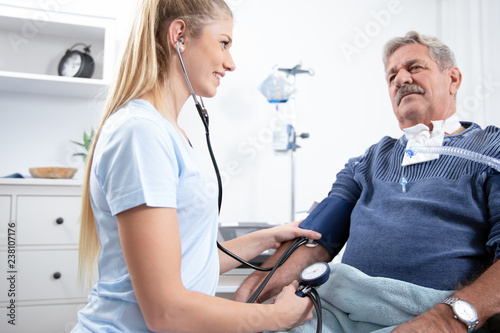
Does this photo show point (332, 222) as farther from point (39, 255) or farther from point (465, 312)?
point (39, 255)

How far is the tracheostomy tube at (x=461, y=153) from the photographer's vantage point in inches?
43.1

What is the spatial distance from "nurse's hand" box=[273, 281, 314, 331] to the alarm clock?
6.29 feet

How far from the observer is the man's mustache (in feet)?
4.79

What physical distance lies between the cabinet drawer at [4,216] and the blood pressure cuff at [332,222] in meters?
1.46

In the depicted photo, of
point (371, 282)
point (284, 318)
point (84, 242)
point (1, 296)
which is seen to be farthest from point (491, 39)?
point (1, 296)

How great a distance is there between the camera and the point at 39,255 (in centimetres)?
204

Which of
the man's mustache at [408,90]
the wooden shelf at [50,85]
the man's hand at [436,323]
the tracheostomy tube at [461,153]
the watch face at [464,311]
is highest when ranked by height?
the wooden shelf at [50,85]

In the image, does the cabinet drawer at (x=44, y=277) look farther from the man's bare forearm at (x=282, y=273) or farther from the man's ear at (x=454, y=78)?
the man's ear at (x=454, y=78)

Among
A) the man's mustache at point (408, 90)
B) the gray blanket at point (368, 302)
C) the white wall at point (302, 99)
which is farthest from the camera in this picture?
the white wall at point (302, 99)

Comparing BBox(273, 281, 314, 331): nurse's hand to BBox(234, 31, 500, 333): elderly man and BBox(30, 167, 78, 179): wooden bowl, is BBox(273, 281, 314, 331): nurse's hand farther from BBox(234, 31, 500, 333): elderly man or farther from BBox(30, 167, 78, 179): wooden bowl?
BBox(30, 167, 78, 179): wooden bowl

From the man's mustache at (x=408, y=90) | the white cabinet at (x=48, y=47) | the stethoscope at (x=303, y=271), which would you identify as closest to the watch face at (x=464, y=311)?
the stethoscope at (x=303, y=271)

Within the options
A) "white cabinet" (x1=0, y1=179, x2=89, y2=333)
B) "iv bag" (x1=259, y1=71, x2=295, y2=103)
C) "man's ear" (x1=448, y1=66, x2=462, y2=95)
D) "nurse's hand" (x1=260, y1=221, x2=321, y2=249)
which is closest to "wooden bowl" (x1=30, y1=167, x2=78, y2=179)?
"white cabinet" (x1=0, y1=179, x2=89, y2=333)

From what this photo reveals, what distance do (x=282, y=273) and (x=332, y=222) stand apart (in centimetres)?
23

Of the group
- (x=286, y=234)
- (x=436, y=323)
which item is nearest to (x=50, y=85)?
(x=286, y=234)
